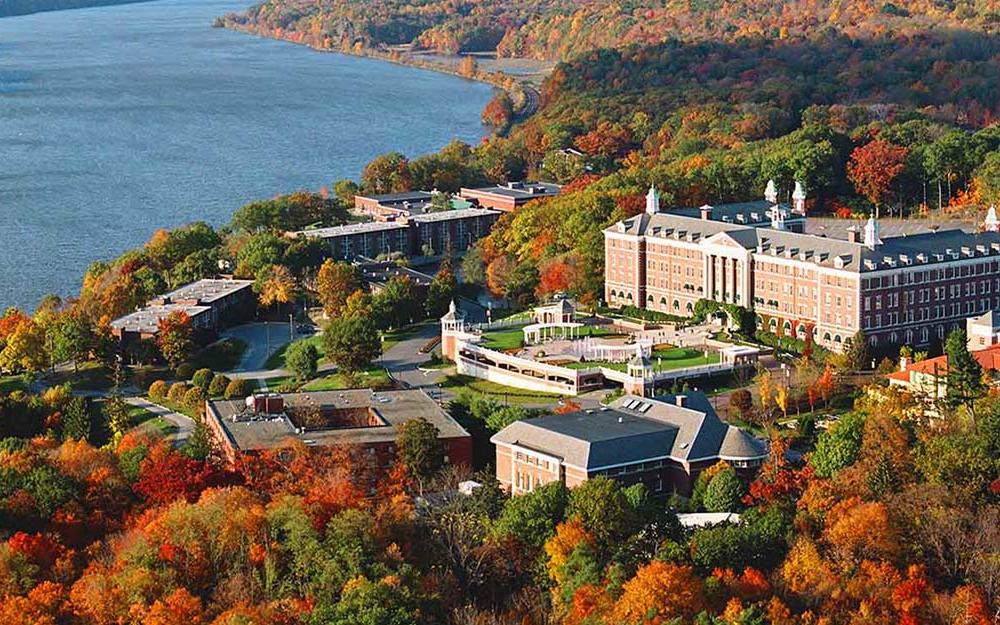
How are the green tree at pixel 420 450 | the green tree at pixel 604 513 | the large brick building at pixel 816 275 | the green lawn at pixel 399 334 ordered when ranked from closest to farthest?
1. the green tree at pixel 604 513
2. the green tree at pixel 420 450
3. the large brick building at pixel 816 275
4. the green lawn at pixel 399 334

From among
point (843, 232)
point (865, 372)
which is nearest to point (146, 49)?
point (843, 232)

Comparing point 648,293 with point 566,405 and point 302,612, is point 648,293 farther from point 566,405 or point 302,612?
point 302,612

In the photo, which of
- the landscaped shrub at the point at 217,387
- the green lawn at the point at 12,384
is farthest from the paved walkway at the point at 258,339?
the green lawn at the point at 12,384

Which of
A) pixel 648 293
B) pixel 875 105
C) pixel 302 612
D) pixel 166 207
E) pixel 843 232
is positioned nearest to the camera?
pixel 302 612

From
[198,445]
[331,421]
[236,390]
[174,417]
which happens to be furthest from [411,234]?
[198,445]

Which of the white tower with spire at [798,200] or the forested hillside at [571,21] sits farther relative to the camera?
the forested hillside at [571,21]

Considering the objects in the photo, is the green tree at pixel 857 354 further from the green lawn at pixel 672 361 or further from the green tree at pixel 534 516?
the green tree at pixel 534 516

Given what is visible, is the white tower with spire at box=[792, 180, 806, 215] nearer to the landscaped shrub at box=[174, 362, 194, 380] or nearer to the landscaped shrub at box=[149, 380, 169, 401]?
the landscaped shrub at box=[174, 362, 194, 380]
